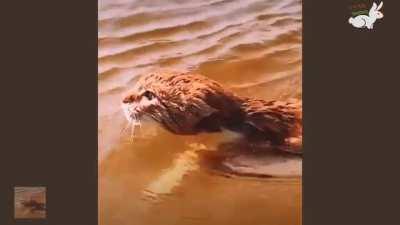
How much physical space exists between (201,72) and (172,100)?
0.23 m

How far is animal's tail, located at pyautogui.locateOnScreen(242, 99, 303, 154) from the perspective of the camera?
323 centimetres

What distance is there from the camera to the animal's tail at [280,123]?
3232mm

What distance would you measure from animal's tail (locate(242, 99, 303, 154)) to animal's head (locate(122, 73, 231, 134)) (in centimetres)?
25

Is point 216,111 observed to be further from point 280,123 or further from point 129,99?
point 129,99

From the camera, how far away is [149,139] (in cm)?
330

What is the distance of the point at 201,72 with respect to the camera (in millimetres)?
3291

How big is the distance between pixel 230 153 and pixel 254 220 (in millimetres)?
398
